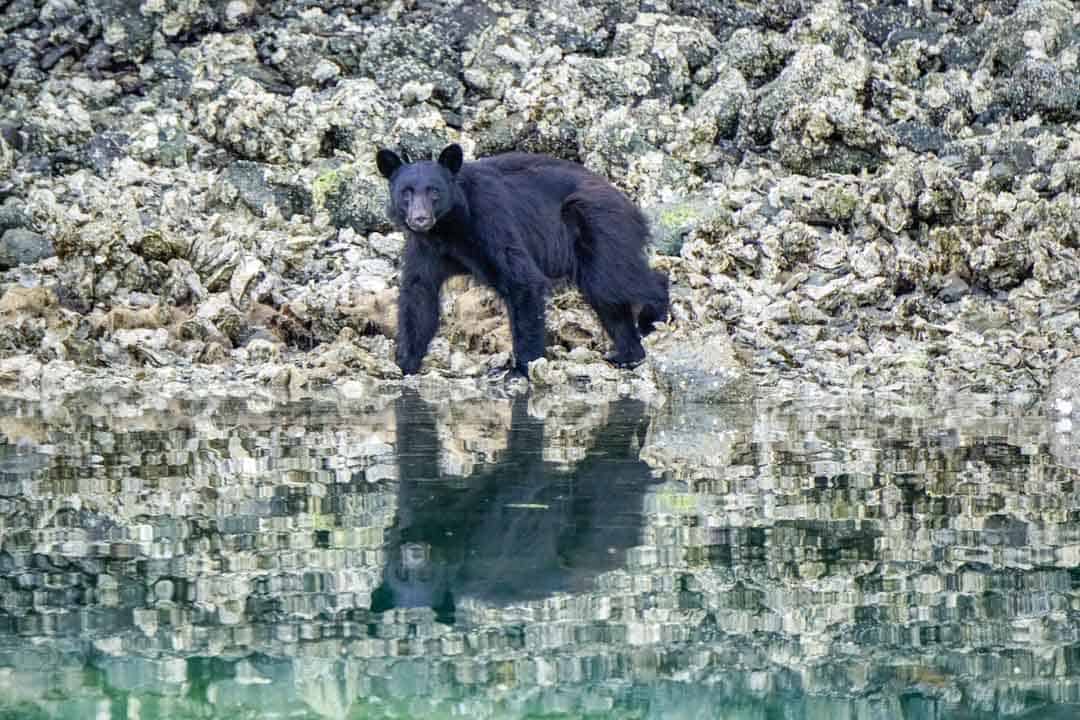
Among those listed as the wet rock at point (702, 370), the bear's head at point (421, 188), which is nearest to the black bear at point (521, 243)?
the bear's head at point (421, 188)

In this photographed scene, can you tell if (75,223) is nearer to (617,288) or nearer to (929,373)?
(617,288)

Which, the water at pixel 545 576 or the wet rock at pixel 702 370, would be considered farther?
the wet rock at pixel 702 370

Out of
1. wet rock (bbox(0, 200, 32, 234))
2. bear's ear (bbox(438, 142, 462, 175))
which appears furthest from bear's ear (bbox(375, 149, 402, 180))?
wet rock (bbox(0, 200, 32, 234))

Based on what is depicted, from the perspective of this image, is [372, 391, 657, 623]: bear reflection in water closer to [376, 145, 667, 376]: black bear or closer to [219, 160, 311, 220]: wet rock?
[376, 145, 667, 376]: black bear

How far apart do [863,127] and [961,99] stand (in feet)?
4.36

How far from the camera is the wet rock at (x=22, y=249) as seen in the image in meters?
11.3

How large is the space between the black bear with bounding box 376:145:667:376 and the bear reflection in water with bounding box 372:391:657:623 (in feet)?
9.32

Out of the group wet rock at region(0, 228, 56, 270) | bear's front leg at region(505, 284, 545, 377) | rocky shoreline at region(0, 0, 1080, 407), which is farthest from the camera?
wet rock at region(0, 228, 56, 270)

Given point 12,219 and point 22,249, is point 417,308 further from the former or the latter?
point 12,219

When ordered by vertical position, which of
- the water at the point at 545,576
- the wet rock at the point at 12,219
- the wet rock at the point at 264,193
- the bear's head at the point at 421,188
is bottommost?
the water at the point at 545,576

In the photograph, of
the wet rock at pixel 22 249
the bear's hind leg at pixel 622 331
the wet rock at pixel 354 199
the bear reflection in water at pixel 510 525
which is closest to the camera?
the bear reflection in water at pixel 510 525

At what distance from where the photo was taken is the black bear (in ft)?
28.9

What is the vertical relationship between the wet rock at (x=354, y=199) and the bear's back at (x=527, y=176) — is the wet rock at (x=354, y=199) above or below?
above

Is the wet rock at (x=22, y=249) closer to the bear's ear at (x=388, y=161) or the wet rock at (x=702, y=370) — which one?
the bear's ear at (x=388, y=161)
